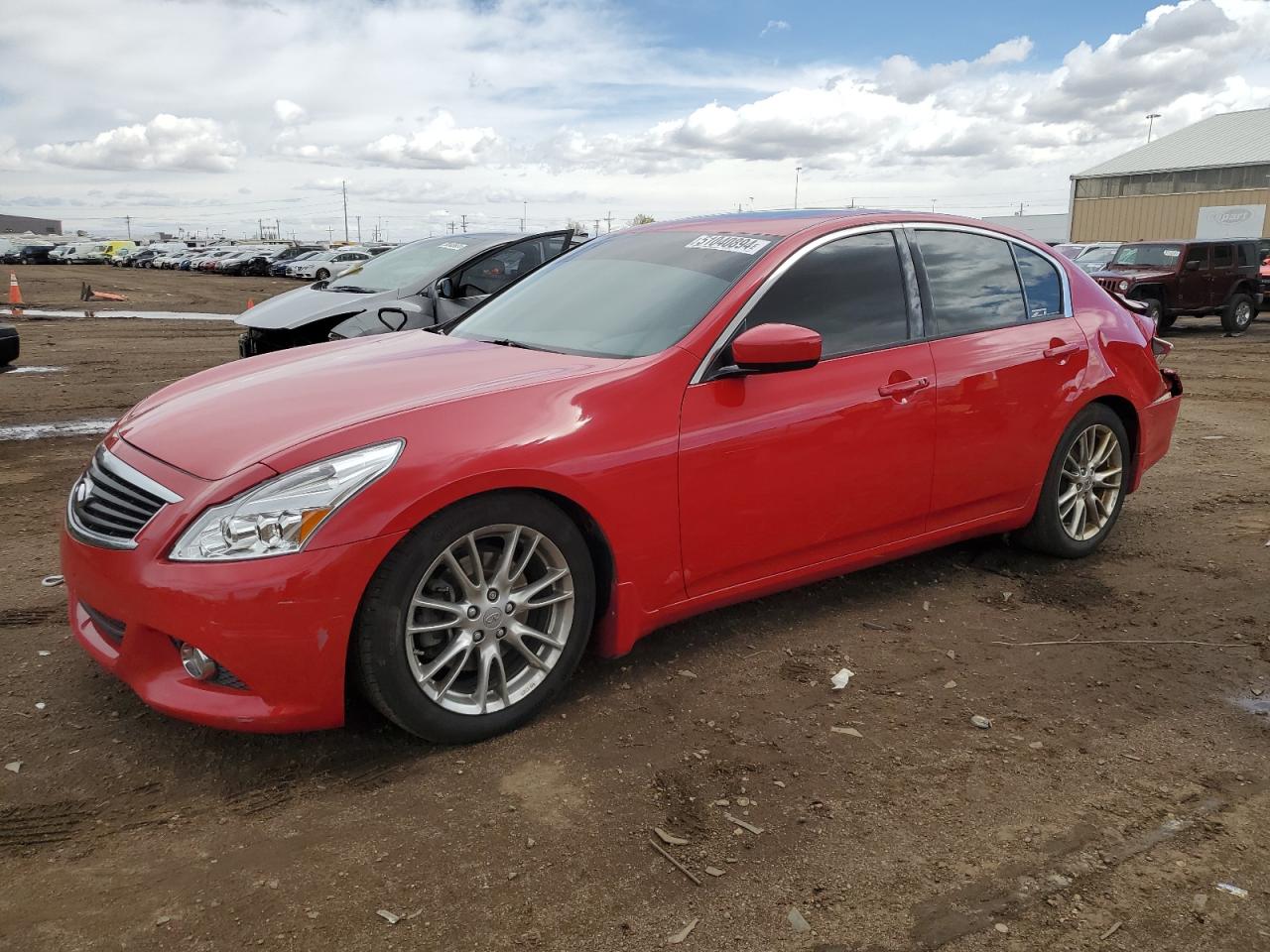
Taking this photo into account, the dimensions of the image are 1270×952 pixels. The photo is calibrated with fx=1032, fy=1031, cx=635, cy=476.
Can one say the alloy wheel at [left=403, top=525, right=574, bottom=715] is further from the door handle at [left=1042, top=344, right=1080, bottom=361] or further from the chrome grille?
the door handle at [left=1042, top=344, right=1080, bottom=361]

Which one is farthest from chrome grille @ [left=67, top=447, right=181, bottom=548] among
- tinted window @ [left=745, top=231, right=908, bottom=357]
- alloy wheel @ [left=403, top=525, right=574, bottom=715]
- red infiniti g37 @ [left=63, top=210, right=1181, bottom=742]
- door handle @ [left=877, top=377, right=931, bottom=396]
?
door handle @ [left=877, top=377, right=931, bottom=396]

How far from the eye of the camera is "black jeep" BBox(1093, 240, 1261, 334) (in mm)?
17547

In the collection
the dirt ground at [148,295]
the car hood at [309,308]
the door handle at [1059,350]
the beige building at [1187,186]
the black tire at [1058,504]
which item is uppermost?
→ the beige building at [1187,186]

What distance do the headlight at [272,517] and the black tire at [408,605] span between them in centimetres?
22

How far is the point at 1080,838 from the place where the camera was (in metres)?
2.63

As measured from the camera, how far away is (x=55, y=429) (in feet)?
26.2

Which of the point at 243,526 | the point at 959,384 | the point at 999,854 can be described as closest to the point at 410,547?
the point at 243,526

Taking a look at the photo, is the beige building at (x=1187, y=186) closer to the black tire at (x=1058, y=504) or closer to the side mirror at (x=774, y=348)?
the black tire at (x=1058, y=504)

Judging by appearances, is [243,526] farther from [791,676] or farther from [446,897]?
[791,676]

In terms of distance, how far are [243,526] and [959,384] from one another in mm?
2730

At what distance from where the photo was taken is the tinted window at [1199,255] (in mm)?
17766

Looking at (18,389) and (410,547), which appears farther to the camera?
(18,389)

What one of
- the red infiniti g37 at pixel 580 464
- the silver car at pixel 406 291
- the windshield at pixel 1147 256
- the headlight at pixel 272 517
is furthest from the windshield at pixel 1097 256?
the headlight at pixel 272 517

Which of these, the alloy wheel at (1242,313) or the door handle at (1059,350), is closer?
the door handle at (1059,350)
